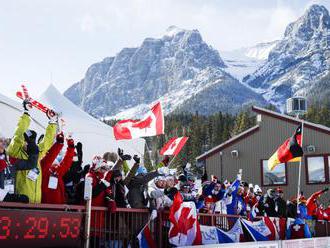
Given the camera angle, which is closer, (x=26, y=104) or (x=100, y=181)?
(x=26, y=104)

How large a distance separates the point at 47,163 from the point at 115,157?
227 cm

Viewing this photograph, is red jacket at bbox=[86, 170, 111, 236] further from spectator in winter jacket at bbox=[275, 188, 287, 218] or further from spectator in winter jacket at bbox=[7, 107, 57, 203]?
spectator in winter jacket at bbox=[275, 188, 287, 218]

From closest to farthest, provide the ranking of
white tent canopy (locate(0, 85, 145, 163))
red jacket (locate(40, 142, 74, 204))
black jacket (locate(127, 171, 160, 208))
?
red jacket (locate(40, 142, 74, 204))
black jacket (locate(127, 171, 160, 208))
white tent canopy (locate(0, 85, 145, 163))

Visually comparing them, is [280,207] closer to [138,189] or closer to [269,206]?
[269,206]

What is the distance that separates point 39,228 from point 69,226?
0.52 meters

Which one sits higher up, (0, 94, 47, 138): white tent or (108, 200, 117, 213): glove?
(0, 94, 47, 138): white tent

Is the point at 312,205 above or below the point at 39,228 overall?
above

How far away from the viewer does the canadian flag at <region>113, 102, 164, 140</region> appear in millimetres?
11562

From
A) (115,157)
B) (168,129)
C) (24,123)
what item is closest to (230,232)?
(115,157)

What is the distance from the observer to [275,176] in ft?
89.5

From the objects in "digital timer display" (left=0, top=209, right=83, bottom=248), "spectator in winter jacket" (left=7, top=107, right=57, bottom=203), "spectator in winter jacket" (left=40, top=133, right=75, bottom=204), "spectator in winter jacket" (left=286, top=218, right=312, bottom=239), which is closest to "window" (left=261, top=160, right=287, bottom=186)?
"spectator in winter jacket" (left=286, top=218, right=312, bottom=239)

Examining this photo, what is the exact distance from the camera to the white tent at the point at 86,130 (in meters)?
13.8

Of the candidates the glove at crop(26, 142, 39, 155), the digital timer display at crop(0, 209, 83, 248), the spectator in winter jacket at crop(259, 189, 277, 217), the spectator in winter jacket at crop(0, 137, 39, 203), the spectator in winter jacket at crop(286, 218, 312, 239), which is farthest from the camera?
the spectator in winter jacket at crop(259, 189, 277, 217)

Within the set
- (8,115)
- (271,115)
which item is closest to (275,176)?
(271,115)
